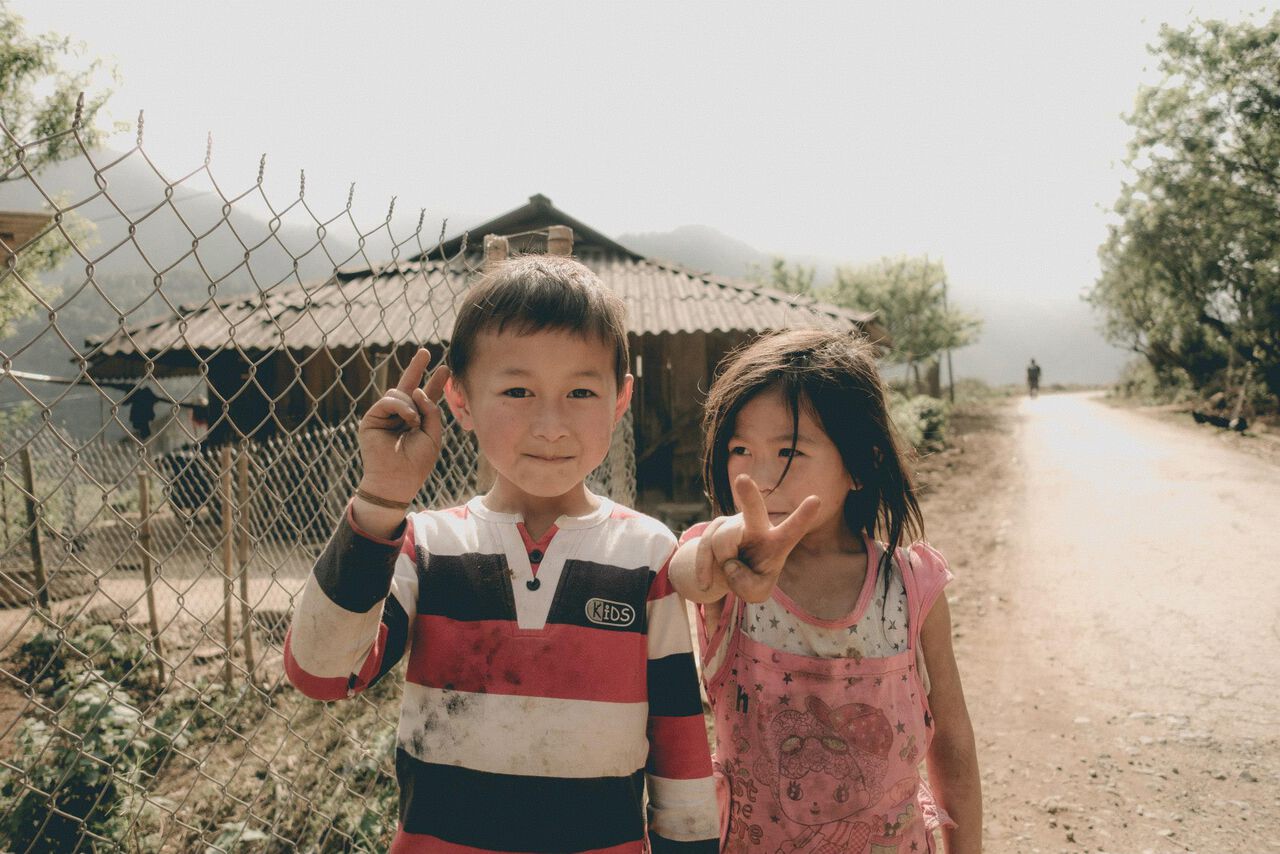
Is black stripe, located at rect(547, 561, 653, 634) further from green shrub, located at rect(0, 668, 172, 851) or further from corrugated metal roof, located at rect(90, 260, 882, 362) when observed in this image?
corrugated metal roof, located at rect(90, 260, 882, 362)

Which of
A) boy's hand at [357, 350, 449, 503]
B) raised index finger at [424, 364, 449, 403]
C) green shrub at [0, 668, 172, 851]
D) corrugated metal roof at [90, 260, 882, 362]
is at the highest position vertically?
corrugated metal roof at [90, 260, 882, 362]

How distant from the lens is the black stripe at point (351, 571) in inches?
39.2

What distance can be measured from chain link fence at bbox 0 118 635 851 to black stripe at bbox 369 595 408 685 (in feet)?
1.80

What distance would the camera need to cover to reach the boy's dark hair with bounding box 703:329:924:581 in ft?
4.47

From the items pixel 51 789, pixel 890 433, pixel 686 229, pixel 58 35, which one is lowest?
pixel 51 789

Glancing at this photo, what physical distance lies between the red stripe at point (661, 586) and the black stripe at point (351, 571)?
40 cm

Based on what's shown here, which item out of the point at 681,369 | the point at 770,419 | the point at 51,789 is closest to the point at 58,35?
the point at 681,369

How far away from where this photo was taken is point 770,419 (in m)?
1.36

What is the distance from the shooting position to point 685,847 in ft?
3.68

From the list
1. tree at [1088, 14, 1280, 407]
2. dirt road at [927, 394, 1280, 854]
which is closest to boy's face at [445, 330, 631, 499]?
dirt road at [927, 394, 1280, 854]

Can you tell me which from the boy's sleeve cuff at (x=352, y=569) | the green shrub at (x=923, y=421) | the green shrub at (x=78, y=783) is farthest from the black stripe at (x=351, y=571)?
the green shrub at (x=923, y=421)

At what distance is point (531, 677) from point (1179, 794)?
3037mm

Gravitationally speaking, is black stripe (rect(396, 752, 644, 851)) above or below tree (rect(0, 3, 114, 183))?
below

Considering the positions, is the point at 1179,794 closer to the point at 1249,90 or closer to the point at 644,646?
the point at 644,646
